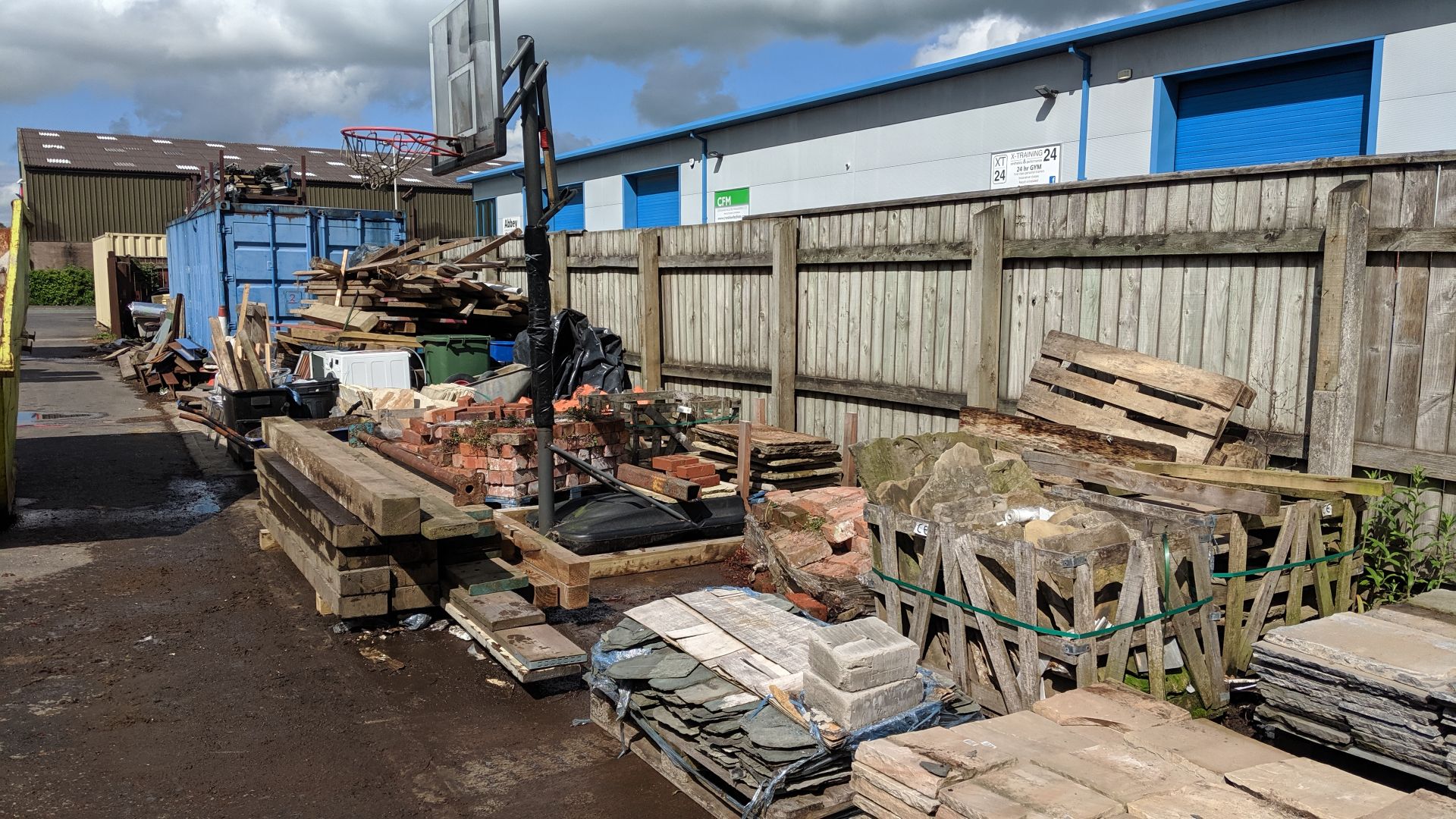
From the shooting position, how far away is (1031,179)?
1316 cm

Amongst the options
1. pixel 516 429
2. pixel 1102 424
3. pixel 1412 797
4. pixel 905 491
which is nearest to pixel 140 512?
pixel 516 429

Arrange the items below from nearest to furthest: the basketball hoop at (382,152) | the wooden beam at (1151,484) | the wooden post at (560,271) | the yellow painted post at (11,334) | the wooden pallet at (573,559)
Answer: the wooden beam at (1151,484) → the wooden pallet at (573,559) → the yellow painted post at (11,334) → the wooden post at (560,271) → the basketball hoop at (382,152)

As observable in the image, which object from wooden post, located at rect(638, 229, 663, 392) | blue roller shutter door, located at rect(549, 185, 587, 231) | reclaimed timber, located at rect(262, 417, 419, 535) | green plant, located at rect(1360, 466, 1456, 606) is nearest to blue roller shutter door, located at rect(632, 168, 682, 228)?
blue roller shutter door, located at rect(549, 185, 587, 231)

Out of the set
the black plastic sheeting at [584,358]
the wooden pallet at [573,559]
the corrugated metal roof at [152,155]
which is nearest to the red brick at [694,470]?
the wooden pallet at [573,559]

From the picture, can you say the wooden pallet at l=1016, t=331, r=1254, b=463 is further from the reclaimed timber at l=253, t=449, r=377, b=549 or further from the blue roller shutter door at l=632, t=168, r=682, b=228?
the blue roller shutter door at l=632, t=168, r=682, b=228

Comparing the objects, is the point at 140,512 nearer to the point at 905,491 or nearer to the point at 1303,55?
the point at 905,491

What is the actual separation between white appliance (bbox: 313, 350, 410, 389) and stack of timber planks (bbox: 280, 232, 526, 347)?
491mm

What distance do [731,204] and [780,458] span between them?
10.2 metres

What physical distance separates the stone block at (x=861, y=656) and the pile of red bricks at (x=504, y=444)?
15.5 feet

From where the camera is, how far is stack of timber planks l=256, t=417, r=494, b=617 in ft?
19.6

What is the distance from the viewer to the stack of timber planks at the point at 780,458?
8.98m

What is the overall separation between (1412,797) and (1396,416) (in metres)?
3.47

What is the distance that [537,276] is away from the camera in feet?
22.9

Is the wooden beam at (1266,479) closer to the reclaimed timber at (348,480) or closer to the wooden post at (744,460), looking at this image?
the wooden post at (744,460)
